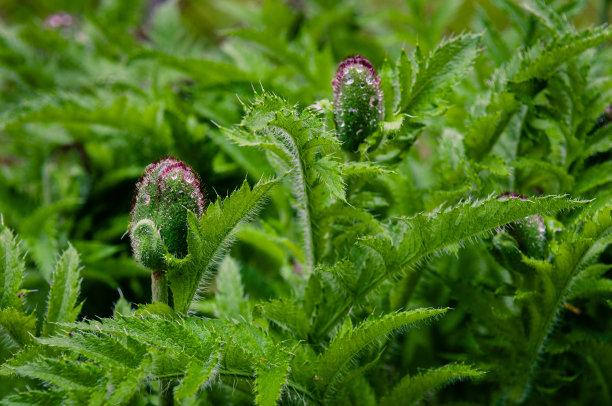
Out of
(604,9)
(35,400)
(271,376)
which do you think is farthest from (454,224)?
(604,9)

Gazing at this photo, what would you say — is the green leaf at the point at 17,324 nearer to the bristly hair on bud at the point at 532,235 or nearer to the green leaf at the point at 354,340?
the green leaf at the point at 354,340

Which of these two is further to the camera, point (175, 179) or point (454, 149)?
point (454, 149)

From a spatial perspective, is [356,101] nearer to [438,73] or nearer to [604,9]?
[438,73]

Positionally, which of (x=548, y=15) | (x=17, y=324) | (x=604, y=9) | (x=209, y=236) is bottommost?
(x=17, y=324)

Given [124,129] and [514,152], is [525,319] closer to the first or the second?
[514,152]

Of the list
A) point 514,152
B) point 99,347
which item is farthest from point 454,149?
point 99,347

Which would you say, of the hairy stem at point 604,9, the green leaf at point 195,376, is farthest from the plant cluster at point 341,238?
the hairy stem at point 604,9
